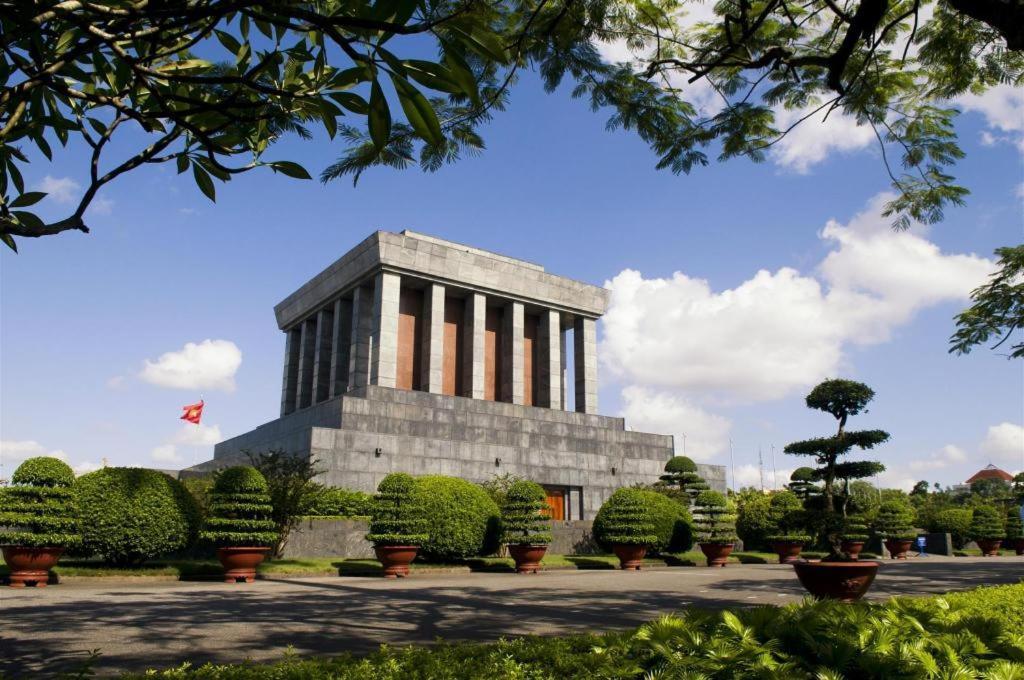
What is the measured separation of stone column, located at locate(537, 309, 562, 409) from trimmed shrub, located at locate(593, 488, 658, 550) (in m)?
19.1

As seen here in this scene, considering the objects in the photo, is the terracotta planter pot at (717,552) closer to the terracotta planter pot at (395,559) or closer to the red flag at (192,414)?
the terracotta planter pot at (395,559)

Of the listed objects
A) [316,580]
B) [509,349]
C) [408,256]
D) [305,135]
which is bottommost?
[316,580]

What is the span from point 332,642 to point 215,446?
A: 37.7 metres

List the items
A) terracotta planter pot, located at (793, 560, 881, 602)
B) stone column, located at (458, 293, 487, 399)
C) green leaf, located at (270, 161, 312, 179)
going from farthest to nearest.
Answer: stone column, located at (458, 293, 487, 399)
terracotta planter pot, located at (793, 560, 881, 602)
green leaf, located at (270, 161, 312, 179)

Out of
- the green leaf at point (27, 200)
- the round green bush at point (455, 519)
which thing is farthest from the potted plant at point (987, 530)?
the green leaf at point (27, 200)

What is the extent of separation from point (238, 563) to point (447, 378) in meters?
25.1

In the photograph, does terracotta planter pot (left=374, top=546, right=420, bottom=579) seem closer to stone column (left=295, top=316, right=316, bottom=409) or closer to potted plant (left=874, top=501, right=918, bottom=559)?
potted plant (left=874, top=501, right=918, bottom=559)

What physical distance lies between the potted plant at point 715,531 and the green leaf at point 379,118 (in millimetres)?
24893

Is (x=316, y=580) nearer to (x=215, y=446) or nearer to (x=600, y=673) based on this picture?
(x=600, y=673)

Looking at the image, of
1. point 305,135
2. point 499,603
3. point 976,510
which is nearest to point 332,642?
point 499,603

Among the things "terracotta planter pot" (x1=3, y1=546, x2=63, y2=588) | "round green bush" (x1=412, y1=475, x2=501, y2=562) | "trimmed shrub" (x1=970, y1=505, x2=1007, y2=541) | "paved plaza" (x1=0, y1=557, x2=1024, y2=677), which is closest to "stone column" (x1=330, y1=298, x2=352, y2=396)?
"round green bush" (x1=412, y1=475, x2=501, y2=562)

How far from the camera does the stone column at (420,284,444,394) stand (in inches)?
1503

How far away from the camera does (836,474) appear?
63.3ft

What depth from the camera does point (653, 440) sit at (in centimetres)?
3797
